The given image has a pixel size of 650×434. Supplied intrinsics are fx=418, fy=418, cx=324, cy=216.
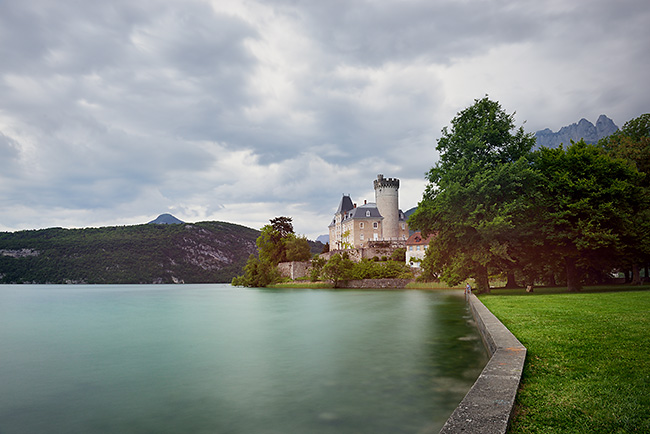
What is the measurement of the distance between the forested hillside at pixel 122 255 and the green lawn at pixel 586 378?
124587mm

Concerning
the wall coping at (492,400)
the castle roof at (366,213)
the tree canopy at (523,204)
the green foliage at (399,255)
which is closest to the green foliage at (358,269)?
the green foliage at (399,255)

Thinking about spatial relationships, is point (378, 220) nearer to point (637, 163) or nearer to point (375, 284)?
point (375, 284)

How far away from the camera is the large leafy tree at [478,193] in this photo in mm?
22922

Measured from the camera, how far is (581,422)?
12.0 feet

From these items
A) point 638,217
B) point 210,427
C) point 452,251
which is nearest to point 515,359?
point 210,427

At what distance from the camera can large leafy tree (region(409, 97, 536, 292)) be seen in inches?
902

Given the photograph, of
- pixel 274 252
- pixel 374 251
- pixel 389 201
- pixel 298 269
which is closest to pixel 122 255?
pixel 274 252

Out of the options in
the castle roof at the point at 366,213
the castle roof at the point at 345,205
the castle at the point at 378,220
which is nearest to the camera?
the castle at the point at 378,220

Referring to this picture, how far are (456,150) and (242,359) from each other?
835 inches

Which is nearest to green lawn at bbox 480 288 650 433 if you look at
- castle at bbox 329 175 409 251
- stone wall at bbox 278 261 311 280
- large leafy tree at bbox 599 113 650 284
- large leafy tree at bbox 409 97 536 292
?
large leafy tree at bbox 409 97 536 292

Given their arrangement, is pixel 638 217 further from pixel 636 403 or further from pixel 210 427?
pixel 210 427

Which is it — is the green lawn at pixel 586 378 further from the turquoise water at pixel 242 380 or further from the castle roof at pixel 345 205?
the castle roof at pixel 345 205

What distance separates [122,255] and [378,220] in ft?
263

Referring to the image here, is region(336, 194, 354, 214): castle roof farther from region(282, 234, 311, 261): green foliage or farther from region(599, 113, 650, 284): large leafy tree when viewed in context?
region(599, 113, 650, 284): large leafy tree
